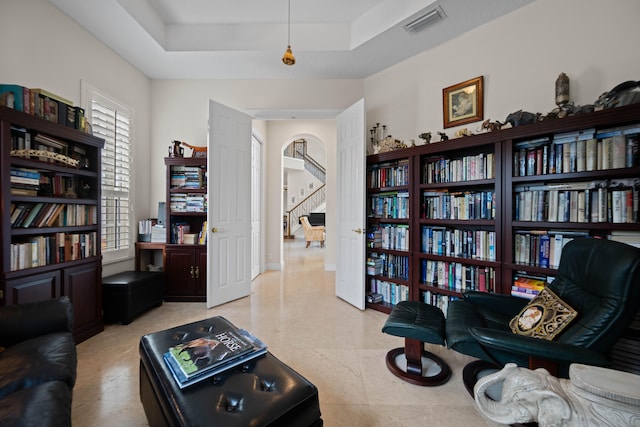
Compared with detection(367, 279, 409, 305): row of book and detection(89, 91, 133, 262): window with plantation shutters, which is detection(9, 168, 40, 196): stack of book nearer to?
detection(89, 91, 133, 262): window with plantation shutters

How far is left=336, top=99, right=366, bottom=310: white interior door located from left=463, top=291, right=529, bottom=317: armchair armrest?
1272 millimetres

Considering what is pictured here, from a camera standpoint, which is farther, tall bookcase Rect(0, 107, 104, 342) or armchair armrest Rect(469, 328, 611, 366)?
tall bookcase Rect(0, 107, 104, 342)

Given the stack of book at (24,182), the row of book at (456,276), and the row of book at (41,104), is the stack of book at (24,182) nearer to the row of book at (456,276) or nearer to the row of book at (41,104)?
the row of book at (41,104)

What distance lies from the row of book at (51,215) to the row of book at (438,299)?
363 centimetres

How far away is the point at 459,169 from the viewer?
2.62 metres

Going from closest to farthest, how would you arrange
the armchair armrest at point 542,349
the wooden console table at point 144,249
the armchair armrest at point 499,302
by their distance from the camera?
1. the armchair armrest at point 542,349
2. the armchair armrest at point 499,302
3. the wooden console table at point 144,249

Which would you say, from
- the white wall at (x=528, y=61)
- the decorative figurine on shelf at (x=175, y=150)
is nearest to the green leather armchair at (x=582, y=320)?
the white wall at (x=528, y=61)

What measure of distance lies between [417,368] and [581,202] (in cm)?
182

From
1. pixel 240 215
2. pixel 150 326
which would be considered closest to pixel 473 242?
pixel 240 215

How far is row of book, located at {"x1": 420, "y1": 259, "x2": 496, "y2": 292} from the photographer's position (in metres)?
2.45

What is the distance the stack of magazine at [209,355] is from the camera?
3.75 ft

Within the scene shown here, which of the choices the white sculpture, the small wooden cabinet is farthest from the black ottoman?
the white sculpture

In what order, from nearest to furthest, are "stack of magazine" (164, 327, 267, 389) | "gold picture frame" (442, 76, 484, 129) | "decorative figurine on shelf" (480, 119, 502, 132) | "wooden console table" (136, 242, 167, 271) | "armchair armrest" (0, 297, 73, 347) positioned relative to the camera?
"stack of magazine" (164, 327, 267, 389)
"armchair armrest" (0, 297, 73, 347)
"decorative figurine on shelf" (480, 119, 502, 132)
"gold picture frame" (442, 76, 484, 129)
"wooden console table" (136, 242, 167, 271)

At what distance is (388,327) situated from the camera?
1842mm
